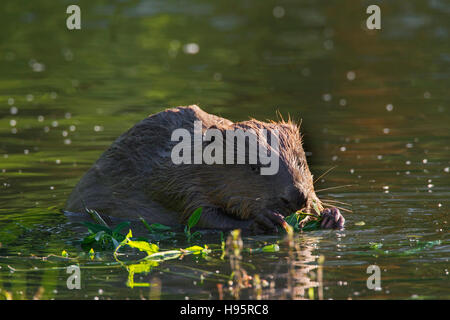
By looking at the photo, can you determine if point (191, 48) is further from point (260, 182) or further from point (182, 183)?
point (260, 182)

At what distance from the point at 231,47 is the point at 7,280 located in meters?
14.7

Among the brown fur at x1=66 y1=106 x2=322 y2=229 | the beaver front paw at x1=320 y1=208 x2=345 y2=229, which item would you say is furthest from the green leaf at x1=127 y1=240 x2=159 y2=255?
the beaver front paw at x1=320 y1=208 x2=345 y2=229

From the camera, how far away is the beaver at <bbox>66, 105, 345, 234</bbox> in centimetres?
712

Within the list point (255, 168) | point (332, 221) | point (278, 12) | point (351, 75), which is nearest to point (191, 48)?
point (351, 75)

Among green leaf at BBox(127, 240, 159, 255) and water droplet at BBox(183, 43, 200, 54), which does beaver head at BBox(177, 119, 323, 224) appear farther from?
water droplet at BBox(183, 43, 200, 54)

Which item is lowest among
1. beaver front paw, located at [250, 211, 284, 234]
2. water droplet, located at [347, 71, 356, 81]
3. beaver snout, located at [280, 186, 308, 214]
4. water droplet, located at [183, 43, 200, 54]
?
beaver front paw, located at [250, 211, 284, 234]

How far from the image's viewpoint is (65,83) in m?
16.3

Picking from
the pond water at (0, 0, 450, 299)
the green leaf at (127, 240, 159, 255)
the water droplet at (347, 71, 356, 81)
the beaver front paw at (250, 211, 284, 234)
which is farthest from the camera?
the water droplet at (347, 71, 356, 81)

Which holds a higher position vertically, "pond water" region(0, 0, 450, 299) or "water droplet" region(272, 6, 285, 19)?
"water droplet" region(272, 6, 285, 19)

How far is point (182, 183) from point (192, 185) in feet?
0.32

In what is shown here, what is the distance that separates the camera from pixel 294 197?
22.9 ft

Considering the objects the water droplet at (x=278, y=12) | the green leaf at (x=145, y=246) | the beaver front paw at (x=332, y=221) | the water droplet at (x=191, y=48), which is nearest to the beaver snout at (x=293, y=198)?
the beaver front paw at (x=332, y=221)
